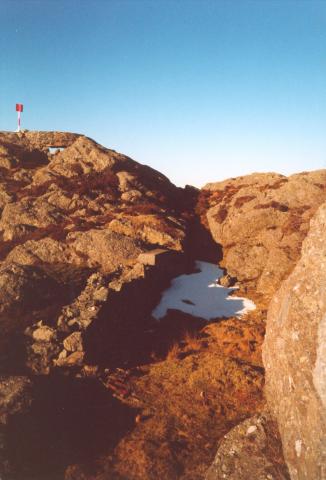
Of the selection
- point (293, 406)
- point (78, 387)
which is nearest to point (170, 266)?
point (78, 387)

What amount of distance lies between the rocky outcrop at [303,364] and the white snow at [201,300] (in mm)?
9428

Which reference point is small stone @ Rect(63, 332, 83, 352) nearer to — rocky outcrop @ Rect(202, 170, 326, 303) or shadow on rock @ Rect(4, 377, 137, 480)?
shadow on rock @ Rect(4, 377, 137, 480)

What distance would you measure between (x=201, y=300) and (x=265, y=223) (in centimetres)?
946

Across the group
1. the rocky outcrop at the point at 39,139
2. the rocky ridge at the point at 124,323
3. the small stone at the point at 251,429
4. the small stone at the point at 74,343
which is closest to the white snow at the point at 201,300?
the rocky ridge at the point at 124,323

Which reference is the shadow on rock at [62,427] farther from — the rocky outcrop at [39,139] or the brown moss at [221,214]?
the rocky outcrop at [39,139]

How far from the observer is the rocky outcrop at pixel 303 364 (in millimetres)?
5992

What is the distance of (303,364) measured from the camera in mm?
6746

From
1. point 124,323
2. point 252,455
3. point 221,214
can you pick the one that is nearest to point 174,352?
point 124,323

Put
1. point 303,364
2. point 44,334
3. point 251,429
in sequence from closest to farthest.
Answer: point 303,364 → point 251,429 → point 44,334

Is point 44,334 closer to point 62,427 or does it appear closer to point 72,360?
point 72,360

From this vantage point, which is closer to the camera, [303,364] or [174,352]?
[303,364]

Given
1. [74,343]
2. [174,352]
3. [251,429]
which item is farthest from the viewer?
[174,352]

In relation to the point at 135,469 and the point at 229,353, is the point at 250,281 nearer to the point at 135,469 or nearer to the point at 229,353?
the point at 229,353

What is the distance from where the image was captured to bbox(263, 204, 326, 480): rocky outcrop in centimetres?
599
